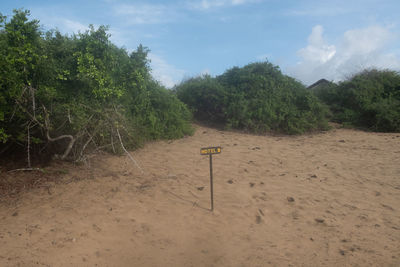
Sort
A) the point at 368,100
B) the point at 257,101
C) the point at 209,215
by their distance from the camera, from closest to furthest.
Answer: the point at 209,215 < the point at 257,101 < the point at 368,100

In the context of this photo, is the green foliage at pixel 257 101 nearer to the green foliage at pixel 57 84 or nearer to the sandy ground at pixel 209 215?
the sandy ground at pixel 209 215

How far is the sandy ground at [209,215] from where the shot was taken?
3.39 m

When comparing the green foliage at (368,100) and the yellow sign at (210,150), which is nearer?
the yellow sign at (210,150)

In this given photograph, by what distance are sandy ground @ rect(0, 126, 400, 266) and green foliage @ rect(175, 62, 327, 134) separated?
14.0 feet

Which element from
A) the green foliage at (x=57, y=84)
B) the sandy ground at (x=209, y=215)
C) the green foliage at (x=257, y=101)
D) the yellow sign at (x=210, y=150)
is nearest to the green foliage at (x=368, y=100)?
the green foliage at (x=257, y=101)

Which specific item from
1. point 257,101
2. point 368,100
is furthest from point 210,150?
point 368,100

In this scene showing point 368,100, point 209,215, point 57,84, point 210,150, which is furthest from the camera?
point 368,100

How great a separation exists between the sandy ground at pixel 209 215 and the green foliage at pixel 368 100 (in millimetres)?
5070

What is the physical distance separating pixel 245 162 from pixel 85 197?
3844mm

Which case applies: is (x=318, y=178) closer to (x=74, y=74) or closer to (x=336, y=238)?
(x=336, y=238)

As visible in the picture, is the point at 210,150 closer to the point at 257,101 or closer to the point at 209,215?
the point at 209,215

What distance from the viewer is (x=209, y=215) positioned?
174 inches

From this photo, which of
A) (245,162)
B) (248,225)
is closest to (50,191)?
(248,225)

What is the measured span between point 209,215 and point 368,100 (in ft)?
36.7
